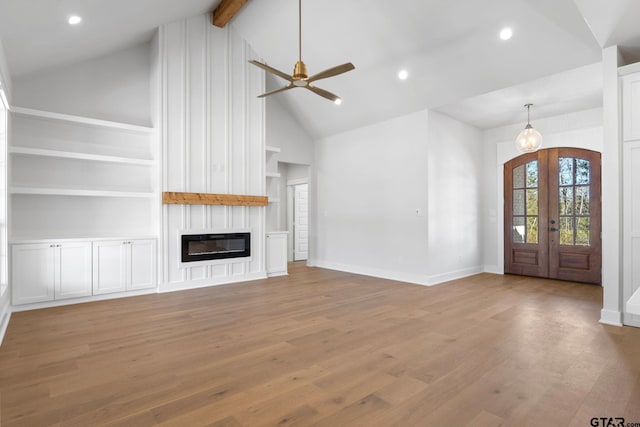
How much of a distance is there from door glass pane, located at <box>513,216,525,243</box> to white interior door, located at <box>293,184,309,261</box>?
488 cm

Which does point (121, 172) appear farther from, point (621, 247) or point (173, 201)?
point (621, 247)

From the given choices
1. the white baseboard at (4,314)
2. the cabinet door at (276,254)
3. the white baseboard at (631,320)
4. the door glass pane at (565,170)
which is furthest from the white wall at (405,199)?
the white baseboard at (4,314)

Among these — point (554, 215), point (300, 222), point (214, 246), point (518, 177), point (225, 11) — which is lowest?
point (214, 246)

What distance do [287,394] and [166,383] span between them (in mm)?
864

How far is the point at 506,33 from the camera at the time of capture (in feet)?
13.9

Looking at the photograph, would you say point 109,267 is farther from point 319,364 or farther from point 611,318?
point 611,318

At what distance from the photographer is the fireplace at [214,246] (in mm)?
5602

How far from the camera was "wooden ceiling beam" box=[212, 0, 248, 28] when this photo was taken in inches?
207

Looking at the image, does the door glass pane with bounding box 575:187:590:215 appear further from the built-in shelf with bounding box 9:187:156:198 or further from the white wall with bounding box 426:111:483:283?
the built-in shelf with bounding box 9:187:156:198

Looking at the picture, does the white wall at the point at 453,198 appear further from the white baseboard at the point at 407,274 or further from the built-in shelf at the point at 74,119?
the built-in shelf at the point at 74,119

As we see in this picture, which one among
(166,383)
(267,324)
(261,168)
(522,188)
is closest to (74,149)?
(261,168)

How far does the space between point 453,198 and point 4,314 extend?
6.64 m

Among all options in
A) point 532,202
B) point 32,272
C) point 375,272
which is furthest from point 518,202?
point 32,272

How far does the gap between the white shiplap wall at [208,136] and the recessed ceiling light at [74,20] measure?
1.42m
